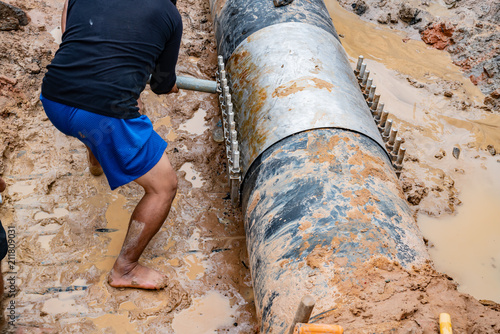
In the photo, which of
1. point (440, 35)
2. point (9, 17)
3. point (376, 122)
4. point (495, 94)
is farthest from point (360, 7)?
point (9, 17)

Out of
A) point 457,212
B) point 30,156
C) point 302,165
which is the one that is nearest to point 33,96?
point 30,156

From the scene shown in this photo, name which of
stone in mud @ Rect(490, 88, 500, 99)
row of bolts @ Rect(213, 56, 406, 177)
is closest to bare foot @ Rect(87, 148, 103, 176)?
row of bolts @ Rect(213, 56, 406, 177)

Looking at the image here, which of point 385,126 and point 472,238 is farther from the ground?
point 385,126

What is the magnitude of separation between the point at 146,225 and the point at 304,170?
0.91 metres

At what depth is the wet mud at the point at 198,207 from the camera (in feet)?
4.98

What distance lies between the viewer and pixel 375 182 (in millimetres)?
1849

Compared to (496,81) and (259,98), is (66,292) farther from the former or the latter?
(496,81)

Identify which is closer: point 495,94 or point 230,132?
point 230,132

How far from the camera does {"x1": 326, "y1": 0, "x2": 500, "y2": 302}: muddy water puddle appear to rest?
267cm

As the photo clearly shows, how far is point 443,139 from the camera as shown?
3406 mm

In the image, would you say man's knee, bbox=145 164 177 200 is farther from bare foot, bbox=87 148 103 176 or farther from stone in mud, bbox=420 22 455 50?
stone in mud, bbox=420 22 455 50

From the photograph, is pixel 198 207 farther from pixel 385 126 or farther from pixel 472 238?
pixel 472 238

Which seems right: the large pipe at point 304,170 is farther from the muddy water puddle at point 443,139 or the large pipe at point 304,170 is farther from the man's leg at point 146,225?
the muddy water puddle at point 443,139

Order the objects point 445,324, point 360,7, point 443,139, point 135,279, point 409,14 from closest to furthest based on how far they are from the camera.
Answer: point 445,324
point 135,279
point 443,139
point 409,14
point 360,7
